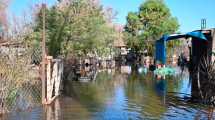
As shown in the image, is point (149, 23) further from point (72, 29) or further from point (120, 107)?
point (120, 107)

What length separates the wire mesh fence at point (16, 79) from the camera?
14820 mm

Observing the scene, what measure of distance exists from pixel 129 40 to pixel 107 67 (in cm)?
784

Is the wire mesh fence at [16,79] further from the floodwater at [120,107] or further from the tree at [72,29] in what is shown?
the tree at [72,29]

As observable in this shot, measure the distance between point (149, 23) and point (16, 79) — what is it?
4838 cm

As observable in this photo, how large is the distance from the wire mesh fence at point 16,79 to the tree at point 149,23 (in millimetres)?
44177

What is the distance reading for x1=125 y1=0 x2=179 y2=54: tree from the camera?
61.0 metres

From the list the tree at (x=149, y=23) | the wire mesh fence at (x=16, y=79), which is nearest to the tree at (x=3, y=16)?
the wire mesh fence at (x=16, y=79)

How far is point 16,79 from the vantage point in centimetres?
1521

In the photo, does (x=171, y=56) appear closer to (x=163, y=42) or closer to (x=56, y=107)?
(x=163, y=42)

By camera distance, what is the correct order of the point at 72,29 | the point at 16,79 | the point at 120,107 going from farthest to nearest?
the point at 72,29
the point at 120,107
the point at 16,79

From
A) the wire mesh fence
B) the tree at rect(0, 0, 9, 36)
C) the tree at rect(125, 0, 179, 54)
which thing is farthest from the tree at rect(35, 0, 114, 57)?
the tree at rect(125, 0, 179, 54)

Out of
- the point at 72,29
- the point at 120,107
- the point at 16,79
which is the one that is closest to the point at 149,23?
the point at 72,29

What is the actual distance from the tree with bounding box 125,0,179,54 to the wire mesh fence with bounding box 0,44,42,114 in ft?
145

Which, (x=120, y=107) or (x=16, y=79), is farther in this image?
(x=120, y=107)
